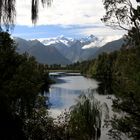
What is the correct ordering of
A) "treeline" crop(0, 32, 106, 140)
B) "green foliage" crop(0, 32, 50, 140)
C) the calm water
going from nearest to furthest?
"green foliage" crop(0, 32, 50, 140) → "treeline" crop(0, 32, 106, 140) → the calm water

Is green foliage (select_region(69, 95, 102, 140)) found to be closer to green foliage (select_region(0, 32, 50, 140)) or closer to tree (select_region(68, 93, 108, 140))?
tree (select_region(68, 93, 108, 140))

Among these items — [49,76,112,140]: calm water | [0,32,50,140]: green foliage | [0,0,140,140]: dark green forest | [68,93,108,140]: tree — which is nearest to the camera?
[0,32,50,140]: green foliage

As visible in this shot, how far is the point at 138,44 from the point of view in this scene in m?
27.8

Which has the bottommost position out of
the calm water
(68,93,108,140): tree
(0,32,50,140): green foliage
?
the calm water

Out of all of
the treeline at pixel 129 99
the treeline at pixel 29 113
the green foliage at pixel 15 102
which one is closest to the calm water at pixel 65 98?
the treeline at pixel 29 113

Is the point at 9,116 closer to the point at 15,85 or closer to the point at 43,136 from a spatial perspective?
the point at 15,85

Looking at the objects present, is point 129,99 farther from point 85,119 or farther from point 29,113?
point 29,113

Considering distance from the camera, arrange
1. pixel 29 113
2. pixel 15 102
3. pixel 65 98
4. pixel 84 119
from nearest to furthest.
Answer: pixel 15 102 → pixel 29 113 → pixel 84 119 → pixel 65 98

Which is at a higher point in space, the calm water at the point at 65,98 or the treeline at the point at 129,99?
the treeline at the point at 129,99

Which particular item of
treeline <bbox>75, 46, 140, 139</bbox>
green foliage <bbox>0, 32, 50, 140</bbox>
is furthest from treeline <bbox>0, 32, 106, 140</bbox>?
treeline <bbox>75, 46, 140, 139</bbox>

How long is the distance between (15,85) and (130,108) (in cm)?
912

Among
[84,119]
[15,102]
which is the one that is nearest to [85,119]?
[84,119]

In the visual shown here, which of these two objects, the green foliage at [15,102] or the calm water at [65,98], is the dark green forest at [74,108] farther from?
the calm water at [65,98]

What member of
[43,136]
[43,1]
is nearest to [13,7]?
[43,1]
